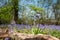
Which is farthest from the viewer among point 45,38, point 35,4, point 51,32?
point 35,4

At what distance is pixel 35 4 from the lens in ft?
5.74

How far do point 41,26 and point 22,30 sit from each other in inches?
8.1

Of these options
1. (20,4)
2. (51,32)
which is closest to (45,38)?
(51,32)

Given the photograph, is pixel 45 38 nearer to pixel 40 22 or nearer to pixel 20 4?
pixel 40 22

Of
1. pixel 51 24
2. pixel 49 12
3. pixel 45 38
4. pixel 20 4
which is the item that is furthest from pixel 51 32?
pixel 20 4

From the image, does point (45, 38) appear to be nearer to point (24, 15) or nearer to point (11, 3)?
point (24, 15)

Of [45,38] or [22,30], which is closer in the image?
[45,38]

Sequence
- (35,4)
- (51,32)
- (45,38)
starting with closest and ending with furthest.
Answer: (45,38) < (51,32) < (35,4)

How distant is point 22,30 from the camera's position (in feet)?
5.67

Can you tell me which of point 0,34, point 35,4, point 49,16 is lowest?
point 0,34

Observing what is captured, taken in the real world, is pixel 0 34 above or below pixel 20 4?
below

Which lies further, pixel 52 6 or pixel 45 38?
pixel 52 6

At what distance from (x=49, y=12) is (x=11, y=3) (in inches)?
17.0

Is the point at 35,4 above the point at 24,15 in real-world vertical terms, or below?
above
